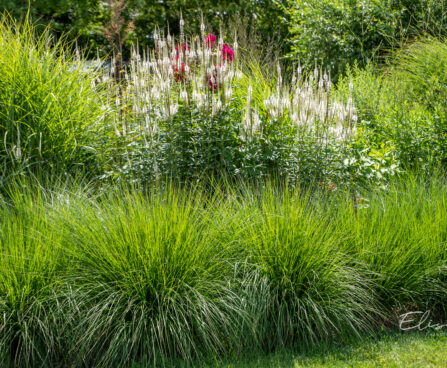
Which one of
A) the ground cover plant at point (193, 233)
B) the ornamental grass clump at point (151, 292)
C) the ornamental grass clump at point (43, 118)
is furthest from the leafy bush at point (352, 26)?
the ornamental grass clump at point (151, 292)

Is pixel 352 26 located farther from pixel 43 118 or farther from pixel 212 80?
pixel 43 118

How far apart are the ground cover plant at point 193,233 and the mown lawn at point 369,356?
11 centimetres

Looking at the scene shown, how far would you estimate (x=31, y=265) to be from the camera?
3.60 meters

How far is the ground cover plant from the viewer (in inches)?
138

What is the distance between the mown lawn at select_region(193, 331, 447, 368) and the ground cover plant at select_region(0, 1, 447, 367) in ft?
0.35

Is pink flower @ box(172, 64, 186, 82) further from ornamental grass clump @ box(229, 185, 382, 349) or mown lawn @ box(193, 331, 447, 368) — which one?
mown lawn @ box(193, 331, 447, 368)

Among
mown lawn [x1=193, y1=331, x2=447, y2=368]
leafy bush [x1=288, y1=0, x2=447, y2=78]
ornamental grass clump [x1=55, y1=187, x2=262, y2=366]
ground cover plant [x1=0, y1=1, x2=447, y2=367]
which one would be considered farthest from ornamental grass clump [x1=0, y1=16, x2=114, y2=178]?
leafy bush [x1=288, y1=0, x2=447, y2=78]

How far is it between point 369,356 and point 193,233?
1.53 meters

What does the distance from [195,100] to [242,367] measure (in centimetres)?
289

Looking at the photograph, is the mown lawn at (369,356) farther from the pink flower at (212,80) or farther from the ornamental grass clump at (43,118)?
the ornamental grass clump at (43,118)

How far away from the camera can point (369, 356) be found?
3662 mm

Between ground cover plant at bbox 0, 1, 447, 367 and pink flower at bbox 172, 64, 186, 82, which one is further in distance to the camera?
pink flower at bbox 172, 64, 186, 82

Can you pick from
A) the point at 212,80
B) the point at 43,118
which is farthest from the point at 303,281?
the point at 43,118

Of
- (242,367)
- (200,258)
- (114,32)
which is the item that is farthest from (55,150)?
(114,32)
